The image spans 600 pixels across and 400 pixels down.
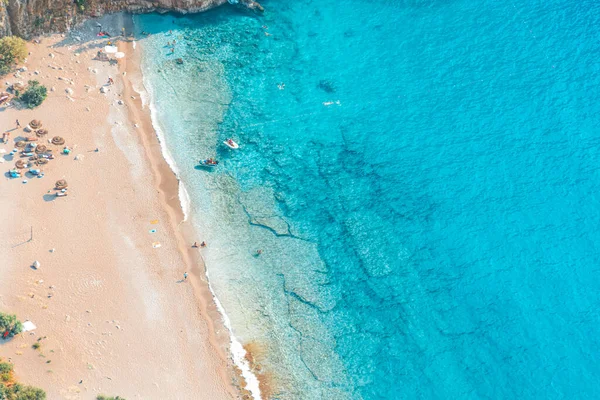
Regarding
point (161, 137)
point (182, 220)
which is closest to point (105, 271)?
point (182, 220)

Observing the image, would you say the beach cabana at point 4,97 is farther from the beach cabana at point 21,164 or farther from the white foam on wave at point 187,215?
the white foam on wave at point 187,215

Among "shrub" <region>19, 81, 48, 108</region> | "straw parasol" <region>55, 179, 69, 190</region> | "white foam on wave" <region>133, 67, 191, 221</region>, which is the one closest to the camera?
"straw parasol" <region>55, 179, 69, 190</region>

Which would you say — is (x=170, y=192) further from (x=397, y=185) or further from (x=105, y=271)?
(x=397, y=185)

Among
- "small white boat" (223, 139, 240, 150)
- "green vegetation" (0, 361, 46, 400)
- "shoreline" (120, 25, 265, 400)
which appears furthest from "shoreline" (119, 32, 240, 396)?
"green vegetation" (0, 361, 46, 400)

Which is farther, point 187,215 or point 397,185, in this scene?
point 397,185

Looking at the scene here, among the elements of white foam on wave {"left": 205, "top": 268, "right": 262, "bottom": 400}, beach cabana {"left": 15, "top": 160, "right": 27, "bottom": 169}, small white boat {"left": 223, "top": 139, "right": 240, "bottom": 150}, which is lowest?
white foam on wave {"left": 205, "top": 268, "right": 262, "bottom": 400}

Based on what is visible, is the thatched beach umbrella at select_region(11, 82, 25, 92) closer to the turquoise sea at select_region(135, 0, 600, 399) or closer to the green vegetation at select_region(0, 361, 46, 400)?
the turquoise sea at select_region(135, 0, 600, 399)

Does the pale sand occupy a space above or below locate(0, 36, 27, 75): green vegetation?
below

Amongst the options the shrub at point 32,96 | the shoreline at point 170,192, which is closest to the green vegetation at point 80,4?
the shoreline at point 170,192
